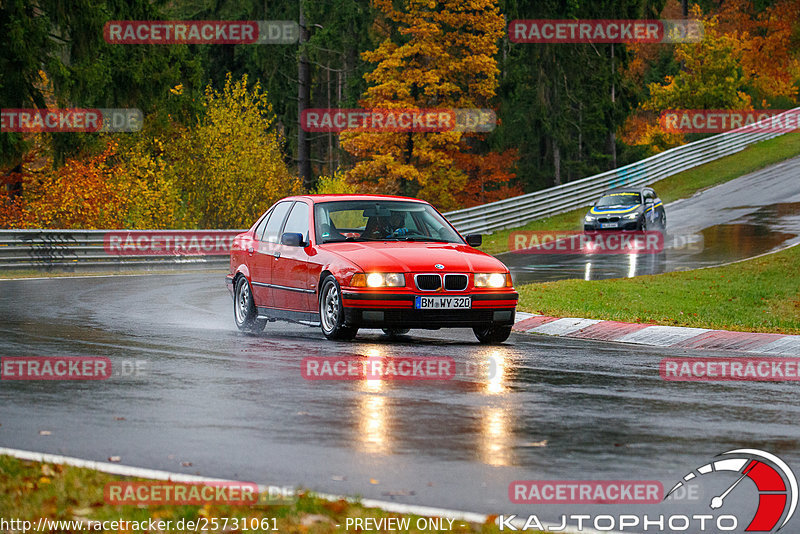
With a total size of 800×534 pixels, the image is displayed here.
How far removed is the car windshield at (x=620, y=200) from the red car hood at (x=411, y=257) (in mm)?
25221

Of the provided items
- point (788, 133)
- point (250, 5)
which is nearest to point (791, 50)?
point (788, 133)

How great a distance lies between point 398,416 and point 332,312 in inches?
204

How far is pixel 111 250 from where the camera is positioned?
103ft

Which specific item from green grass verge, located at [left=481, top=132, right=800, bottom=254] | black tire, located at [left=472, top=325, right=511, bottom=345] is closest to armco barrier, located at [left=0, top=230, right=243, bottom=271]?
green grass verge, located at [left=481, top=132, right=800, bottom=254]

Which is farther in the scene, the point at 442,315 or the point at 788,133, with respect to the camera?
the point at 788,133

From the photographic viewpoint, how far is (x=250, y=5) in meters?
55.3

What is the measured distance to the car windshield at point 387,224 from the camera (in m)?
14.5

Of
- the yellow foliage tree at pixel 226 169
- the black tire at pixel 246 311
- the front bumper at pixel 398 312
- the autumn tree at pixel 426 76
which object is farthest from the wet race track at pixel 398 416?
the autumn tree at pixel 426 76

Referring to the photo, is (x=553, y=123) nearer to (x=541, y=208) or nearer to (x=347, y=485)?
(x=541, y=208)

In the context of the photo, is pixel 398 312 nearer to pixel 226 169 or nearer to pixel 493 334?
pixel 493 334

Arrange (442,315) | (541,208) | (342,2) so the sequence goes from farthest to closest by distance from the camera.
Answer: (342,2) < (541,208) < (442,315)

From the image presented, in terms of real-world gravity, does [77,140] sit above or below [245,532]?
above

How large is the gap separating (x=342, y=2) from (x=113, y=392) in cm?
4751

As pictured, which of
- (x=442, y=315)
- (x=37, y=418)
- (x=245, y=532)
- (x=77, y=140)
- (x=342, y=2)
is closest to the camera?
(x=245, y=532)
